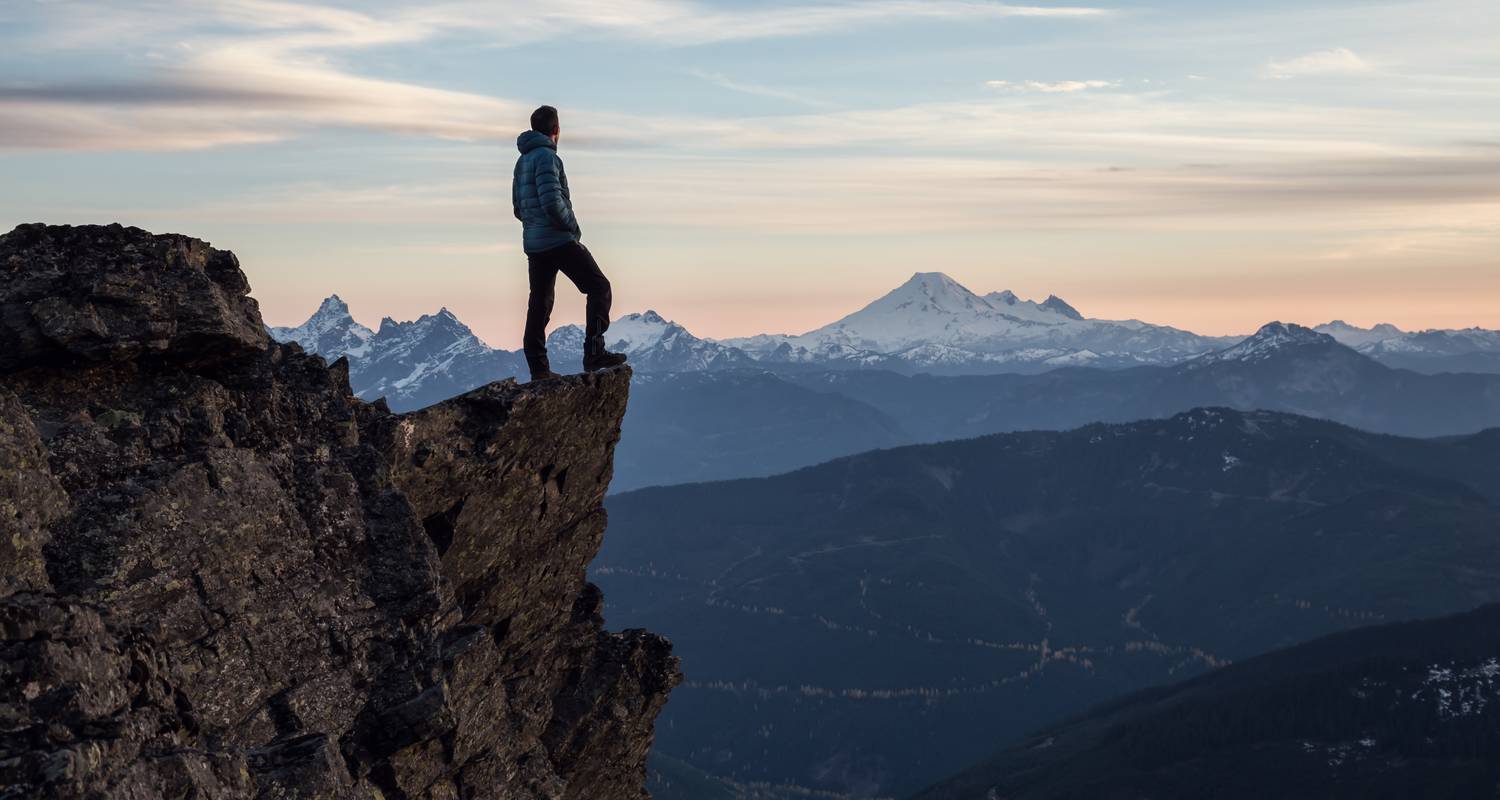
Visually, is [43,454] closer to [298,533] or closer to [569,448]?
[298,533]

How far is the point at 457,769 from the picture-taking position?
29203mm

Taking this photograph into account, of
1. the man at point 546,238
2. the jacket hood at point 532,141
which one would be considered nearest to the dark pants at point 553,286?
the man at point 546,238

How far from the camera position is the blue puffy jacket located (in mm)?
34344

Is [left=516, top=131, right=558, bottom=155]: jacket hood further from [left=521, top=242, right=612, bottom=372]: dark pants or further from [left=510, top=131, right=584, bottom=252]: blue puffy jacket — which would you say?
[left=521, top=242, right=612, bottom=372]: dark pants

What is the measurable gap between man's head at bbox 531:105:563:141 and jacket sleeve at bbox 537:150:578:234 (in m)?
0.94

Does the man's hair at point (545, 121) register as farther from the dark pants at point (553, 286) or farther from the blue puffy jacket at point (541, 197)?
the dark pants at point (553, 286)

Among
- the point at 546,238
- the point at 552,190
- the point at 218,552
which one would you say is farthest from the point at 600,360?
the point at 218,552

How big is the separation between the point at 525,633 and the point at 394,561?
11076 millimetres

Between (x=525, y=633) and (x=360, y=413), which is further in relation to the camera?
(x=525, y=633)

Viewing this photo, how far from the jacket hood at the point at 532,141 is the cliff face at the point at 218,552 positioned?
6.83m

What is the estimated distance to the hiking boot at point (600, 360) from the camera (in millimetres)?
40031

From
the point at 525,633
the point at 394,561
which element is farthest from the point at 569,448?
the point at 394,561

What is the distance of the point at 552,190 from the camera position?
34.5 meters

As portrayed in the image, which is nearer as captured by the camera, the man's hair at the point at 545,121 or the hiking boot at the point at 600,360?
the man's hair at the point at 545,121
